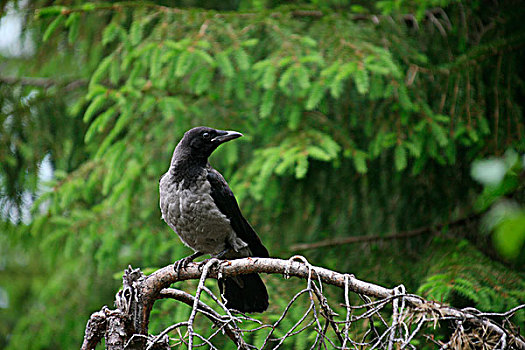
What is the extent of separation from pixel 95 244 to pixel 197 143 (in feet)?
6.56

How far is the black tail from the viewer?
3.12 m

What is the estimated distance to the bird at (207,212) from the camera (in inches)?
125

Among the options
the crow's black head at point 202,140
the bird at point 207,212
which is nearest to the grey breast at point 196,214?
the bird at point 207,212

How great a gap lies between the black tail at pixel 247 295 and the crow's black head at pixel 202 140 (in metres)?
0.87

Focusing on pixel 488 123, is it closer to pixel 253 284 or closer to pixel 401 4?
pixel 401 4

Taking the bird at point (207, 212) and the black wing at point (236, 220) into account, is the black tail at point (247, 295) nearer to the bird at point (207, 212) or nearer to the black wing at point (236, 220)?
the bird at point (207, 212)

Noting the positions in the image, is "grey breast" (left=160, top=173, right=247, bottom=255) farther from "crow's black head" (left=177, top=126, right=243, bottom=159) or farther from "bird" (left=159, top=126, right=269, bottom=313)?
"crow's black head" (left=177, top=126, right=243, bottom=159)

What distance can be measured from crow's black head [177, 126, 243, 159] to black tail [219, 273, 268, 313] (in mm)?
872

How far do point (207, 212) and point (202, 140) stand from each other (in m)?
0.49

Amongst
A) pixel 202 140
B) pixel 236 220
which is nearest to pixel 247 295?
pixel 236 220

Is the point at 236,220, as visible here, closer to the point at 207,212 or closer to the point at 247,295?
the point at 207,212

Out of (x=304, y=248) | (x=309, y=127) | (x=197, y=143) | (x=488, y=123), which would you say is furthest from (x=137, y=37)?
(x=488, y=123)

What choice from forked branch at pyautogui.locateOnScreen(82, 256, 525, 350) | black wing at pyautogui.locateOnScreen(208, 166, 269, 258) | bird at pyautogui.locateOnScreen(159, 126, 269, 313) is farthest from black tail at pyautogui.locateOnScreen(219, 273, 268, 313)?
forked branch at pyautogui.locateOnScreen(82, 256, 525, 350)

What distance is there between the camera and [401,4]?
414 centimetres
